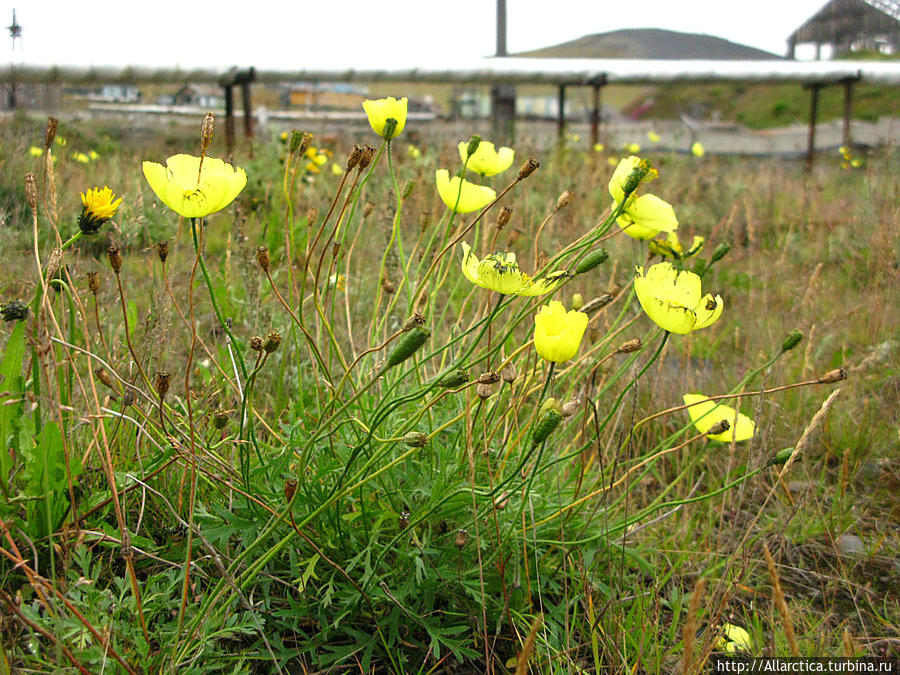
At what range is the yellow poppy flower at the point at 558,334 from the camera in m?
0.92

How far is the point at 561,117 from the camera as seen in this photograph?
7.02 metres

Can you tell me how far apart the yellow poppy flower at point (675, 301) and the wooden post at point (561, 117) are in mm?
5493

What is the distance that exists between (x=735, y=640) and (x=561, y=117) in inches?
255

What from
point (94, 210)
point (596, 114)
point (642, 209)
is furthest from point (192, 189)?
point (596, 114)

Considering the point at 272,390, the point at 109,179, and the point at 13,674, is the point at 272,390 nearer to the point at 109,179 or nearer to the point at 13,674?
the point at 13,674

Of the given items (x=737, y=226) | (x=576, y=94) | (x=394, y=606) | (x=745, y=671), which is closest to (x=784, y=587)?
(x=745, y=671)

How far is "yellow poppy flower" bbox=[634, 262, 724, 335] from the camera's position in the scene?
3.33 feet

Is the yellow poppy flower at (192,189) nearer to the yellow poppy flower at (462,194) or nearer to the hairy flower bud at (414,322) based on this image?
the hairy flower bud at (414,322)

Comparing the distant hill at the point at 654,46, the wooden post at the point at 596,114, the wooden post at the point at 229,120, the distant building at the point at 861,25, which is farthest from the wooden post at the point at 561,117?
the distant building at the point at 861,25

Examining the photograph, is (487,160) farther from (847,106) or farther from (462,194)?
(847,106)

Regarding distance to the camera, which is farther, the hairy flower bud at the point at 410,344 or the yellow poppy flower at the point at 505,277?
the yellow poppy flower at the point at 505,277

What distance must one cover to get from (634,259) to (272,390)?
2.09m

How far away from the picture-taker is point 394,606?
1127 millimetres

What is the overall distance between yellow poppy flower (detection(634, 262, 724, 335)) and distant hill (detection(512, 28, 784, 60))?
10.3 m
